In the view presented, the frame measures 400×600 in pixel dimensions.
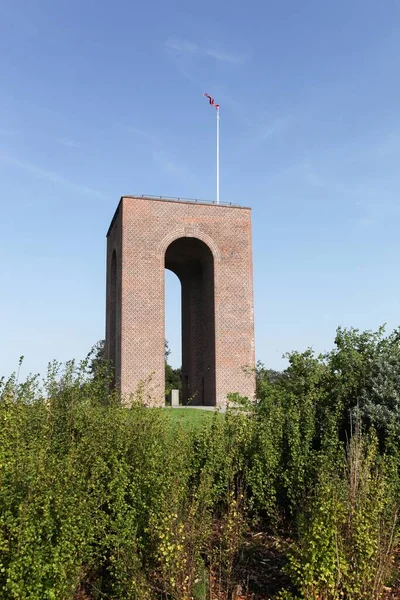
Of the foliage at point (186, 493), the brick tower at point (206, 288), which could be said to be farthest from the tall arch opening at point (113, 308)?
the foliage at point (186, 493)

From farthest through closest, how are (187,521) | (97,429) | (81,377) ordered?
(81,377) < (97,429) < (187,521)

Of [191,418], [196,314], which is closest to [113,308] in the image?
[196,314]

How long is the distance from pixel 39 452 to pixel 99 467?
0.56 metres

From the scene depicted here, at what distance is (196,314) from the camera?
28.0m

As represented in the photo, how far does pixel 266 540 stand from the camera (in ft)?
21.7

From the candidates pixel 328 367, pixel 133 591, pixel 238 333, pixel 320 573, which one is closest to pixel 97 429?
pixel 133 591

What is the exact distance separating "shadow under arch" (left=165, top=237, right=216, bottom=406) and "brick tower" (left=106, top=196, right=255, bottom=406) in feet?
0.28

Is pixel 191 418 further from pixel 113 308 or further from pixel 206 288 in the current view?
pixel 113 308

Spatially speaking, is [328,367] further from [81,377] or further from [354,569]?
[354,569]

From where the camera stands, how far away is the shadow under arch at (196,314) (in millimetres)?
24062

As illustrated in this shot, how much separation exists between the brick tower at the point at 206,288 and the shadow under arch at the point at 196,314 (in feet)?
0.28

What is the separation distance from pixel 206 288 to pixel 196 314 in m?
2.98

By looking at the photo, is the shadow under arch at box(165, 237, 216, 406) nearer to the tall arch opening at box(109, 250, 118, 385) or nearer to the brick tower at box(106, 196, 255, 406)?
the brick tower at box(106, 196, 255, 406)

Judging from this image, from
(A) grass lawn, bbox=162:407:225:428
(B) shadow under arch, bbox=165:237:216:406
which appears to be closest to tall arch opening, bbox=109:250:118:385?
(B) shadow under arch, bbox=165:237:216:406
